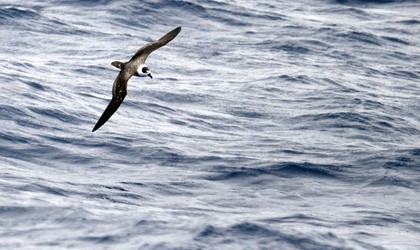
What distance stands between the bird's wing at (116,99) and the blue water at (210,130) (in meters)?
1.28

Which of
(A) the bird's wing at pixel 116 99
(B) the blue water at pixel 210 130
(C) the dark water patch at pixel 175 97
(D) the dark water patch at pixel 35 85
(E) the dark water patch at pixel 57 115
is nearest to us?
(B) the blue water at pixel 210 130

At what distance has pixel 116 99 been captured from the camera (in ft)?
47.4

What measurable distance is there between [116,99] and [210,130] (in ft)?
19.3

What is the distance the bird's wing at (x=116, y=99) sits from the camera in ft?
46.6

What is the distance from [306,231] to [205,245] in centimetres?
178

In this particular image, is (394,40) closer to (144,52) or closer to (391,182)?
(391,182)

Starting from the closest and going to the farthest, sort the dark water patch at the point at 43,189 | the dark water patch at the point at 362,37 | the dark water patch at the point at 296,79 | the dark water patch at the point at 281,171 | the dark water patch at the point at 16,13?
the dark water patch at the point at 43,189 → the dark water patch at the point at 281,171 → the dark water patch at the point at 296,79 → the dark water patch at the point at 16,13 → the dark water patch at the point at 362,37

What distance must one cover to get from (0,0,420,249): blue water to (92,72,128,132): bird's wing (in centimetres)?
128

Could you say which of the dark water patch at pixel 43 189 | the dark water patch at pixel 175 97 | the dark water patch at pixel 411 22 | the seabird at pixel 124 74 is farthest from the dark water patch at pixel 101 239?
the dark water patch at pixel 411 22

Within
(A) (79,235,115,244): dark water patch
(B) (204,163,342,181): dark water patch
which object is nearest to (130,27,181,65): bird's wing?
(B) (204,163,342,181): dark water patch

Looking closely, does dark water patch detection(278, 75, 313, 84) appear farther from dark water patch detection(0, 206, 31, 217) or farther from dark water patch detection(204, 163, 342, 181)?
dark water patch detection(0, 206, 31, 217)

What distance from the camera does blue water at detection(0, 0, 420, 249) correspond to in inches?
551

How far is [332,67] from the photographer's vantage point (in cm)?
2606

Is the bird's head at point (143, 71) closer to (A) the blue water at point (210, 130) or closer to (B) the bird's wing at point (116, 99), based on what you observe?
(B) the bird's wing at point (116, 99)
